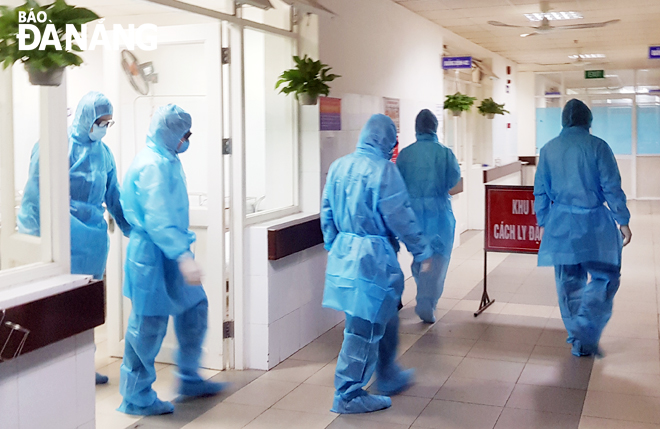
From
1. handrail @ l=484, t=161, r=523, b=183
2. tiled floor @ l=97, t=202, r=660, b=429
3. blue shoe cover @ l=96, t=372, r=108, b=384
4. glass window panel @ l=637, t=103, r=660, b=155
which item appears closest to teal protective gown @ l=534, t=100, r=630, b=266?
tiled floor @ l=97, t=202, r=660, b=429

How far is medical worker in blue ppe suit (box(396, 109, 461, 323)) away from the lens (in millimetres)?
5340

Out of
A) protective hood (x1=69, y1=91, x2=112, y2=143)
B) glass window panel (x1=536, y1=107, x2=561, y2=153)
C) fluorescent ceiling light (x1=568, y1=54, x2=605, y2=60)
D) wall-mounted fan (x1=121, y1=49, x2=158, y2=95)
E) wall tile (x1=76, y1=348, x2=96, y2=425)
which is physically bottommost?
wall tile (x1=76, y1=348, x2=96, y2=425)

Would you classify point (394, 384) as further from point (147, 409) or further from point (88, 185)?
point (88, 185)

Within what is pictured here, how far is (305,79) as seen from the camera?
472 centimetres

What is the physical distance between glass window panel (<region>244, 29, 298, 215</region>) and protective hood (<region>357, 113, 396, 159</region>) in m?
1.25

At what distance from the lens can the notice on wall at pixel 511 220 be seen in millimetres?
5609

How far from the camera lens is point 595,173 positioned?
14.5 ft

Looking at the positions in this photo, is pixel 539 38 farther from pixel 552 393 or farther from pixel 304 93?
pixel 552 393

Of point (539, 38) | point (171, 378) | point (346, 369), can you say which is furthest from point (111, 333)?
point (539, 38)

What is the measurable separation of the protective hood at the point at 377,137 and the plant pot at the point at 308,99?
114 cm

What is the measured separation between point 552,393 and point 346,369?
1.15m

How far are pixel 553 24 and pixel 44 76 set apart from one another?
7183mm

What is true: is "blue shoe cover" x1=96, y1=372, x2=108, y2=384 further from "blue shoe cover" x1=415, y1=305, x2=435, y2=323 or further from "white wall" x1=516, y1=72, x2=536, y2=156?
"white wall" x1=516, y1=72, x2=536, y2=156

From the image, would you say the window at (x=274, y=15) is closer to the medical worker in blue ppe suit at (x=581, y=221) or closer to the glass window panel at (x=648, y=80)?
the medical worker in blue ppe suit at (x=581, y=221)
